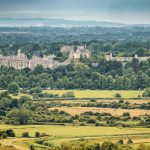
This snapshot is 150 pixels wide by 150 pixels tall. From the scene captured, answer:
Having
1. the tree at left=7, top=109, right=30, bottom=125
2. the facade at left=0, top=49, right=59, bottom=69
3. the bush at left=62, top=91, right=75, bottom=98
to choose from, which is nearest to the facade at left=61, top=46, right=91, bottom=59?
the facade at left=0, top=49, right=59, bottom=69

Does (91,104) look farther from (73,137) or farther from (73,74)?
(73,74)

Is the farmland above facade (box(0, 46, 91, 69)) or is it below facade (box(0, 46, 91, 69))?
below

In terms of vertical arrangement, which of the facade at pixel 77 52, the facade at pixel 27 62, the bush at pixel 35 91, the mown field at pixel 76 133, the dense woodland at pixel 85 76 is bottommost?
the mown field at pixel 76 133

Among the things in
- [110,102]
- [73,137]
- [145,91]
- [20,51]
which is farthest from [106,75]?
[73,137]

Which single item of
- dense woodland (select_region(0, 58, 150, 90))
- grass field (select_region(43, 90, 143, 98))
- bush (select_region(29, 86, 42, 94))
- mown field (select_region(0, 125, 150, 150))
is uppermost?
dense woodland (select_region(0, 58, 150, 90))

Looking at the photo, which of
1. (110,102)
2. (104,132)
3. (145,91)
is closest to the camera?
(104,132)

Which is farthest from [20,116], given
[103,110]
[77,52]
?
[77,52]

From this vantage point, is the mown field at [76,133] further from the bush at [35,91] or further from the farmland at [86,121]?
the bush at [35,91]

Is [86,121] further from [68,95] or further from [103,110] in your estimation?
[68,95]

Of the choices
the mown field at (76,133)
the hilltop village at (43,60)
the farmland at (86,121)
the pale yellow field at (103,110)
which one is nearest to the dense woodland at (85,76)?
the hilltop village at (43,60)

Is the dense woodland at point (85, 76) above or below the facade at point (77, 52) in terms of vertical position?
below

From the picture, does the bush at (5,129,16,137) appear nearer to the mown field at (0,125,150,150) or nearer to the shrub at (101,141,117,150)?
the mown field at (0,125,150,150)
